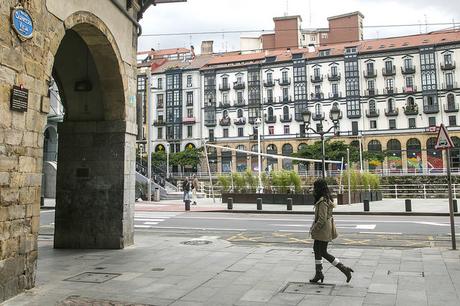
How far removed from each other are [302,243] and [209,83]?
72152mm

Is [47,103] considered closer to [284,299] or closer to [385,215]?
[284,299]

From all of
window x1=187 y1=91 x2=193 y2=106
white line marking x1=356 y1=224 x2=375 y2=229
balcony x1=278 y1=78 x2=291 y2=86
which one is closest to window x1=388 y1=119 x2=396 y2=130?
balcony x1=278 y1=78 x2=291 y2=86

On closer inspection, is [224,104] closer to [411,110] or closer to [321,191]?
[411,110]

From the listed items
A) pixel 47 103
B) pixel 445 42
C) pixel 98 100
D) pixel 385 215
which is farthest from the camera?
pixel 445 42

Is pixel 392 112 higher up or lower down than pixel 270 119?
lower down

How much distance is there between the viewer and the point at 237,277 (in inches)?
277

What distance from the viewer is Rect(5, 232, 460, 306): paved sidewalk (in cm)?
572

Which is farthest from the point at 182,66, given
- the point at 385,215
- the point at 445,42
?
the point at 385,215

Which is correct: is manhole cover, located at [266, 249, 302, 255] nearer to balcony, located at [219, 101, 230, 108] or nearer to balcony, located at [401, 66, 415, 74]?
balcony, located at [401, 66, 415, 74]

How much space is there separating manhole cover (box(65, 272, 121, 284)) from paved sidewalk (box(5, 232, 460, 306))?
0.05 feet

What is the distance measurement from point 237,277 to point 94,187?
4.44 metres

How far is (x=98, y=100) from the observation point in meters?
9.94

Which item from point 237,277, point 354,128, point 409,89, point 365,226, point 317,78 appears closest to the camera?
point 237,277

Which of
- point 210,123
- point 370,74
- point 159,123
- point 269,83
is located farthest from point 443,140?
point 159,123
